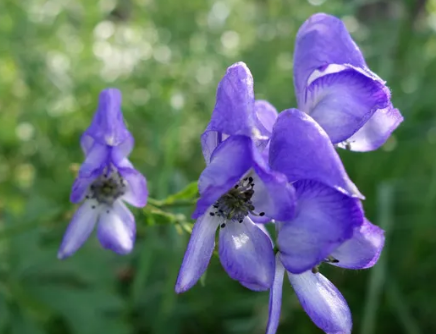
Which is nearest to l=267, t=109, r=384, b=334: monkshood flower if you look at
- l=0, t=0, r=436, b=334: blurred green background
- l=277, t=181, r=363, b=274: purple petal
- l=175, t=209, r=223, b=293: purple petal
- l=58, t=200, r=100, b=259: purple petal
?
l=277, t=181, r=363, b=274: purple petal

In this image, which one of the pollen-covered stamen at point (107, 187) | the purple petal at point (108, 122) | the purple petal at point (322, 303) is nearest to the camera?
the purple petal at point (322, 303)

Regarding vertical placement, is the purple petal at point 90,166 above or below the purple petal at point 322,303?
above

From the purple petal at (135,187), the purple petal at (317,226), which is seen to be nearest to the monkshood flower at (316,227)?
the purple petal at (317,226)

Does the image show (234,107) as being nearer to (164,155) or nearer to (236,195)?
(236,195)

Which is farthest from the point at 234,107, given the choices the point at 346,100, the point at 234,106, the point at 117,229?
the point at 117,229

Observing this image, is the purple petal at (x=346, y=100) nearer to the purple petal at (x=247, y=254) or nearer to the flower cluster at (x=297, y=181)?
the flower cluster at (x=297, y=181)

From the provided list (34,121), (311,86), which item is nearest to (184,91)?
(34,121)
